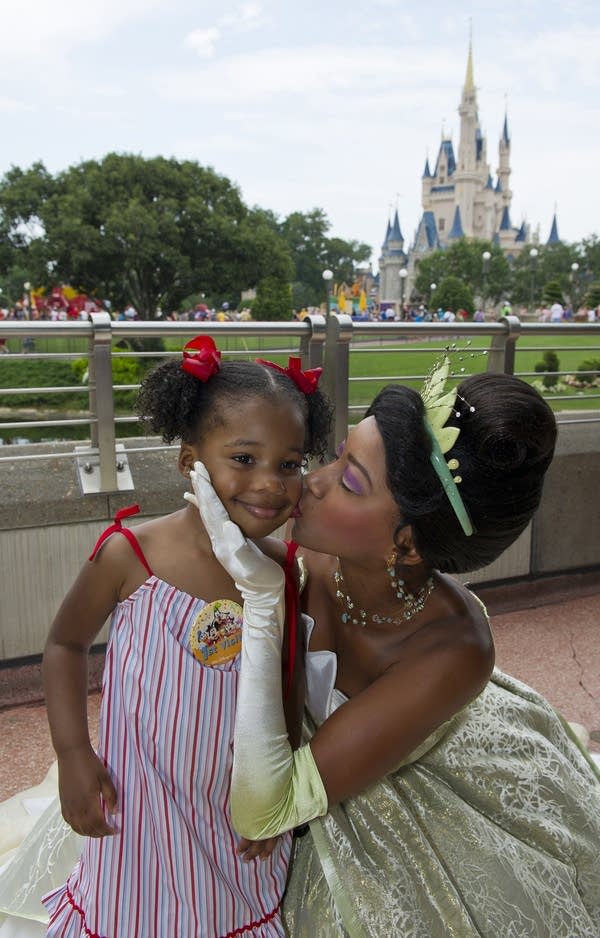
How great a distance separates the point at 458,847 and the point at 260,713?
56 cm

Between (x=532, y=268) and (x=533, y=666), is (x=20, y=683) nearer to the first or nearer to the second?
(x=533, y=666)

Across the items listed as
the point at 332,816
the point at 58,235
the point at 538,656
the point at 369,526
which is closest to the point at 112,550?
the point at 369,526

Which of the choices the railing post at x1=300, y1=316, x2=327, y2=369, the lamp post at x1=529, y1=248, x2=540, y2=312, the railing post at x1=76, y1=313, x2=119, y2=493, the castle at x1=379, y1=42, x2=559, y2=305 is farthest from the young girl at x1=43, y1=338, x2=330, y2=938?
the castle at x1=379, y1=42, x2=559, y2=305

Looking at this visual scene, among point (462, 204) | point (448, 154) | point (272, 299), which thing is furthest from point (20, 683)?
point (448, 154)

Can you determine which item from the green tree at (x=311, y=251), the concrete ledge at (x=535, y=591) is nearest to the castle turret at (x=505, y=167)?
the green tree at (x=311, y=251)

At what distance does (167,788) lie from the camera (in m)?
1.58

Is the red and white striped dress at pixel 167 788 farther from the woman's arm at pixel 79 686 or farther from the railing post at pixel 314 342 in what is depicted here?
the railing post at pixel 314 342

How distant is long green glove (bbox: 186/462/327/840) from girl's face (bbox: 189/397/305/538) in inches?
1.8

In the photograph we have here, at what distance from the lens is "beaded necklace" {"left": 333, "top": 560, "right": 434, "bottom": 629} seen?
69.7 inches

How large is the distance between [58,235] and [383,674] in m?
31.9

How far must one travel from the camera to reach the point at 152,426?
1.83m

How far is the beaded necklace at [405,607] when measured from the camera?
1771 millimetres

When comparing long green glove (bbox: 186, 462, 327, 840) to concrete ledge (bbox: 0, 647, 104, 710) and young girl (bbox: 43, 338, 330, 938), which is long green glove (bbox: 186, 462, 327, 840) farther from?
concrete ledge (bbox: 0, 647, 104, 710)

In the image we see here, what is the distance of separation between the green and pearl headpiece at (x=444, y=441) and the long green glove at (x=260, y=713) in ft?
1.21
